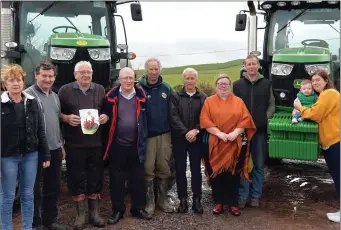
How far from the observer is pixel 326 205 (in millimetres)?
5516

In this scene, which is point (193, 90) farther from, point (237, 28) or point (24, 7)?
point (24, 7)

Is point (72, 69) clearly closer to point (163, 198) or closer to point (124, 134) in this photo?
point (124, 134)

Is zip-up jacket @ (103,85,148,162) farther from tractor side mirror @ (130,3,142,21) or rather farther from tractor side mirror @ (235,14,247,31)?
tractor side mirror @ (235,14,247,31)

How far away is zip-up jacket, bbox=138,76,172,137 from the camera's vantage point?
4941 mm

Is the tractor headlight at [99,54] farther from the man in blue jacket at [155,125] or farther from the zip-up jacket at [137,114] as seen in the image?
the zip-up jacket at [137,114]

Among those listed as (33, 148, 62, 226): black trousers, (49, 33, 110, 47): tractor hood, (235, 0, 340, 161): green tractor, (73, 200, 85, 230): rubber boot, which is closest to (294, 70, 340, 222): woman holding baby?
(235, 0, 340, 161): green tractor

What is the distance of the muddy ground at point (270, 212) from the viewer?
4770 mm

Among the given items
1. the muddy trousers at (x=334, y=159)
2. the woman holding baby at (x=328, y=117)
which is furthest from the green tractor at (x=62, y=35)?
the muddy trousers at (x=334, y=159)

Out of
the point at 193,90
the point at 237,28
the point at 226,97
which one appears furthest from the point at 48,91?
the point at 237,28

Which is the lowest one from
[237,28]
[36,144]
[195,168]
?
[195,168]

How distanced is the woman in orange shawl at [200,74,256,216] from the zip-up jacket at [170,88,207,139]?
0.11 meters

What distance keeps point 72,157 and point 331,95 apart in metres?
2.79

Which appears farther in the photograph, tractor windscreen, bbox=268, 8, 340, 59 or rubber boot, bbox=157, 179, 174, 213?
tractor windscreen, bbox=268, 8, 340, 59

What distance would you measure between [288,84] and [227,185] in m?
1.77
